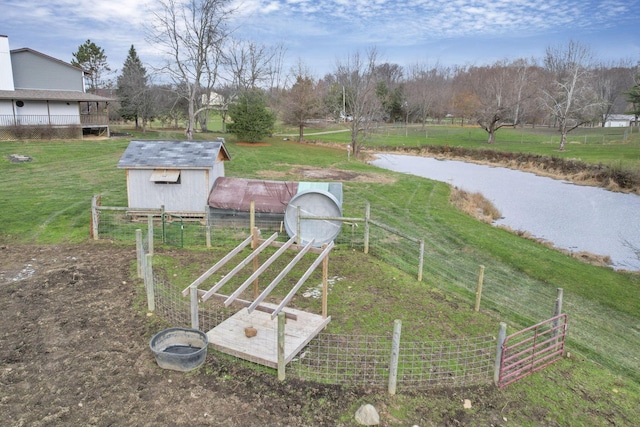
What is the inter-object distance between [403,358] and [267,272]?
522cm

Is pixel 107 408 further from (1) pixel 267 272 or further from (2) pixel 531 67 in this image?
(2) pixel 531 67

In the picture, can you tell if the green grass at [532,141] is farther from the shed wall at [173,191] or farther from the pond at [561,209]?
the shed wall at [173,191]

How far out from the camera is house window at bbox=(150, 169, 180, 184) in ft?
53.4

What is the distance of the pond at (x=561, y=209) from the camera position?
746 inches

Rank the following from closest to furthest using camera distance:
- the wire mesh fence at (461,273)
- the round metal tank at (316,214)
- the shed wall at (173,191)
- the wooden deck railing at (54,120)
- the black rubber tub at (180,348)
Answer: the black rubber tub at (180,348), the wire mesh fence at (461,273), the round metal tank at (316,214), the shed wall at (173,191), the wooden deck railing at (54,120)

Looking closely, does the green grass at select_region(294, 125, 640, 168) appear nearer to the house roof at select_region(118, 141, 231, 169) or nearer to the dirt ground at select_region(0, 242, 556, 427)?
the house roof at select_region(118, 141, 231, 169)

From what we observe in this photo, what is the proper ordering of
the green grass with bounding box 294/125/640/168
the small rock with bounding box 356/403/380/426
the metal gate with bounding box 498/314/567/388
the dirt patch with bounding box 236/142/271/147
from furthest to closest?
1. the dirt patch with bounding box 236/142/271/147
2. the green grass with bounding box 294/125/640/168
3. the metal gate with bounding box 498/314/567/388
4. the small rock with bounding box 356/403/380/426

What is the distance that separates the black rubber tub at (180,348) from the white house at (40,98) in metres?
32.9

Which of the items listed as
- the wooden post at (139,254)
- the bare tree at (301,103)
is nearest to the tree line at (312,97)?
the bare tree at (301,103)

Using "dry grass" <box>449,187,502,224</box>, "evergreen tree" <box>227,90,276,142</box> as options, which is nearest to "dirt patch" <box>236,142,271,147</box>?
"evergreen tree" <box>227,90,276,142</box>

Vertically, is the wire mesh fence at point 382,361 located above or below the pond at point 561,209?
above

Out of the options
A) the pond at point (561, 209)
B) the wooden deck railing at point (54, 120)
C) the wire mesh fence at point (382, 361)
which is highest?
the wooden deck railing at point (54, 120)

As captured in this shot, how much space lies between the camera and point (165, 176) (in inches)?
643

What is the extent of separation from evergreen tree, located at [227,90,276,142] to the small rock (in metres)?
37.8
